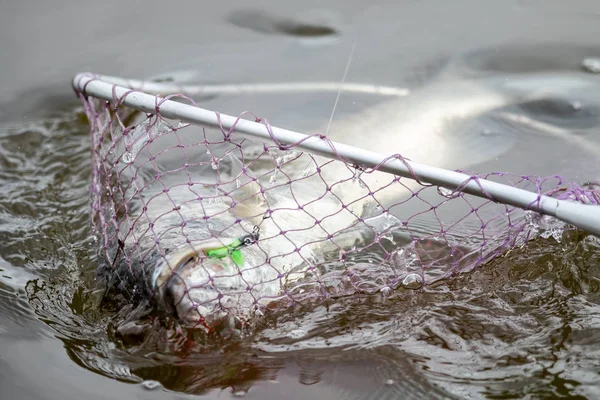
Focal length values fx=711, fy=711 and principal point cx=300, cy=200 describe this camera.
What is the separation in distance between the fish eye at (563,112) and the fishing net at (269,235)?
2.43 feet

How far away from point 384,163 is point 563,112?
2.10 metres

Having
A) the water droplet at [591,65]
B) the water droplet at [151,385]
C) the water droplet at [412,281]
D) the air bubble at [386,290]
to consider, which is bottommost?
the water droplet at [151,385]

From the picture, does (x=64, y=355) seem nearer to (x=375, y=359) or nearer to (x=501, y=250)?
(x=375, y=359)

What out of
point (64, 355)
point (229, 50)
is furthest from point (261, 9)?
point (64, 355)

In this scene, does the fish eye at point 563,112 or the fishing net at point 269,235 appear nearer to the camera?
the fishing net at point 269,235

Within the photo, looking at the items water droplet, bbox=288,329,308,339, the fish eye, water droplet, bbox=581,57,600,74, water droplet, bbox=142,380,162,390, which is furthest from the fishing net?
water droplet, bbox=581,57,600,74

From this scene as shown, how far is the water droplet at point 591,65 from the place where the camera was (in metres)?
4.28

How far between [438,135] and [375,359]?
1536mm

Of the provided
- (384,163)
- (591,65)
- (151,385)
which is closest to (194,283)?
(151,385)

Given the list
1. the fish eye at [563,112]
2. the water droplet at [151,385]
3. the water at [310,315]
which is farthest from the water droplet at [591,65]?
the water droplet at [151,385]

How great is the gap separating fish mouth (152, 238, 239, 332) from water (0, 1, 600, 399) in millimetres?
106

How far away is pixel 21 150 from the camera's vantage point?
384 centimetres

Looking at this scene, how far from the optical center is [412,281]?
8.66ft

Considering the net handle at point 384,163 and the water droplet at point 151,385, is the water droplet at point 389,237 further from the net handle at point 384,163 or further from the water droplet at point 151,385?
the water droplet at point 151,385
